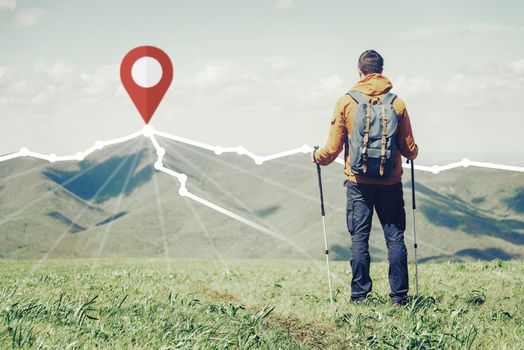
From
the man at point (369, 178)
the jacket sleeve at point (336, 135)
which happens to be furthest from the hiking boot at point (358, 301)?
the jacket sleeve at point (336, 135)

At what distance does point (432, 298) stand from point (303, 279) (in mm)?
3966

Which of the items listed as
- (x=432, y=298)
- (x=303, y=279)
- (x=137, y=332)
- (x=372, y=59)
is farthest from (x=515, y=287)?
(x=137, y=332)

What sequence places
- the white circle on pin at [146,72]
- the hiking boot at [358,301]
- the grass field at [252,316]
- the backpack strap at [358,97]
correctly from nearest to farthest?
the grass field at [252,316] → the backpack strap at [358,97] → the hiking boot at [358,301] → the white circle on pin at [146,72]

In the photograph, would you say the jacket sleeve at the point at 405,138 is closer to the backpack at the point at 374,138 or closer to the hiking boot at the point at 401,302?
the backpack at the point at 374,138

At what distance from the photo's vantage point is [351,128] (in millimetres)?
9258

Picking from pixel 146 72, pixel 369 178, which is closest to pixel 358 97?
pixel 369 178

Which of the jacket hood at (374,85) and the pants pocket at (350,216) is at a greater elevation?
the jacket hood at (374,85)

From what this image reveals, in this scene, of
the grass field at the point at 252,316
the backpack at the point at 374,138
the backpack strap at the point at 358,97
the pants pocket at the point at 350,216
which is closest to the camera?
the grass field at the point at 252,316

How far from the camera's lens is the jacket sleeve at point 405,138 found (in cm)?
935

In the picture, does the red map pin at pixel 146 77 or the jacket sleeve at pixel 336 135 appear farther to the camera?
the red map pin at pixel 146 77

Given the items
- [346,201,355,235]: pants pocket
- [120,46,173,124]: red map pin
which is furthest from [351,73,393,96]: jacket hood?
[120,46,173,124]: red map pin

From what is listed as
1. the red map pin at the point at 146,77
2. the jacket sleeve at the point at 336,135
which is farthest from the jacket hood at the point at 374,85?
the red map pin at the point at 146,77

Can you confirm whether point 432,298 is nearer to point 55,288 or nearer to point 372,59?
point 372,59

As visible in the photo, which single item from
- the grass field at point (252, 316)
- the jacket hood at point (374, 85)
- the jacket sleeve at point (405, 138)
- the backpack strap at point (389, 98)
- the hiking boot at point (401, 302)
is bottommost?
the hiking boot at point (401, 302)
